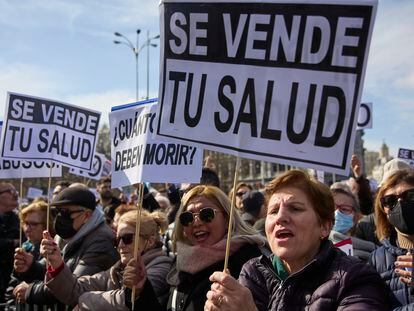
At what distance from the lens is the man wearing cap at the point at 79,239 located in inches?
185

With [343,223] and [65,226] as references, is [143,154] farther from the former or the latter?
[343,223]

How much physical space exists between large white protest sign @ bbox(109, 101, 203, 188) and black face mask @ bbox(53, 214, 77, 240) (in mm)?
735

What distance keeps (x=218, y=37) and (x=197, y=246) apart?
143 cm

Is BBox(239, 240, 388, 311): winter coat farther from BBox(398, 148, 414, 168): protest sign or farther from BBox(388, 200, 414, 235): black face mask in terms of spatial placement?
BBox(398, 148, 414, 168): protest sign

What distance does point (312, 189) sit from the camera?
263 centimetres

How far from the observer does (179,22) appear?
114 inches

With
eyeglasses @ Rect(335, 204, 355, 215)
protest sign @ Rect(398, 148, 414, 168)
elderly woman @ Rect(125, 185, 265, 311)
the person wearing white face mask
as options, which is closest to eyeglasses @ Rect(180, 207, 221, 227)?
elderly woman @ Rect(125, 185, 265, 311)

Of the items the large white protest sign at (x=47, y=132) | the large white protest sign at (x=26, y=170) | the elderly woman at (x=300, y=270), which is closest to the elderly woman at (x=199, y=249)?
the elderly woman at (x=300, y=270)

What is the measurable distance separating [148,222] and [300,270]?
2.09m

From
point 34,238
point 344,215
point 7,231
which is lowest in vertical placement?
point 7,231

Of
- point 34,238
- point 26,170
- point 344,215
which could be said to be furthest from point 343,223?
point 26,170

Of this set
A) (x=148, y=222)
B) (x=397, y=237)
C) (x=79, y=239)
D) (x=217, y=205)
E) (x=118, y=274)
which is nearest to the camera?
(x=397, y=237)

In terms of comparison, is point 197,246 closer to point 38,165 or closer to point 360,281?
point 360,281

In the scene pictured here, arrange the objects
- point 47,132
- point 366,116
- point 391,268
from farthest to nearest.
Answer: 1. point 366,116
2. point 47,132
3. point 391,268
